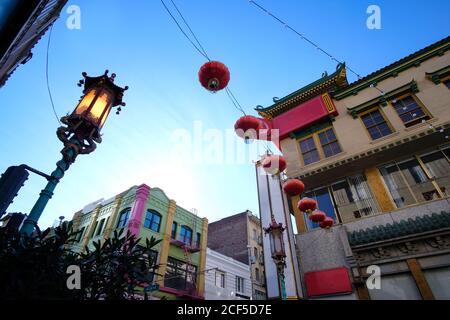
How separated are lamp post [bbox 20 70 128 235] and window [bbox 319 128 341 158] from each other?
10.6 metres

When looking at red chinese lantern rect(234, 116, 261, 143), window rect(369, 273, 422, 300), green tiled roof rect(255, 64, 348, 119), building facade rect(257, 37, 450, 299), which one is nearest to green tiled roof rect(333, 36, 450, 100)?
building facade rect(257, 37, 450, 299)

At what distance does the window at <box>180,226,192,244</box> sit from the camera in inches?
939

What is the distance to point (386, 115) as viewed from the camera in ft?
38.3

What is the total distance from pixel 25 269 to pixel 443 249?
37.6ft

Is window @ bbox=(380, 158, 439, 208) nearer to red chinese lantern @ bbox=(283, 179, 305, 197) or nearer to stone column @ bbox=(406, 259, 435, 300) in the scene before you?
stone column @ bbox=(406, 259, 435, 300)

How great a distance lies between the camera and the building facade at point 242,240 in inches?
1136

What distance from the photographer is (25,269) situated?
120 inches

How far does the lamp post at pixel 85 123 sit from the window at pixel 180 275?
17.9 meters

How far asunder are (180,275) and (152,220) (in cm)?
566

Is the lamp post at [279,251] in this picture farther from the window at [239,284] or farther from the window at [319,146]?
the window at [239,284]
